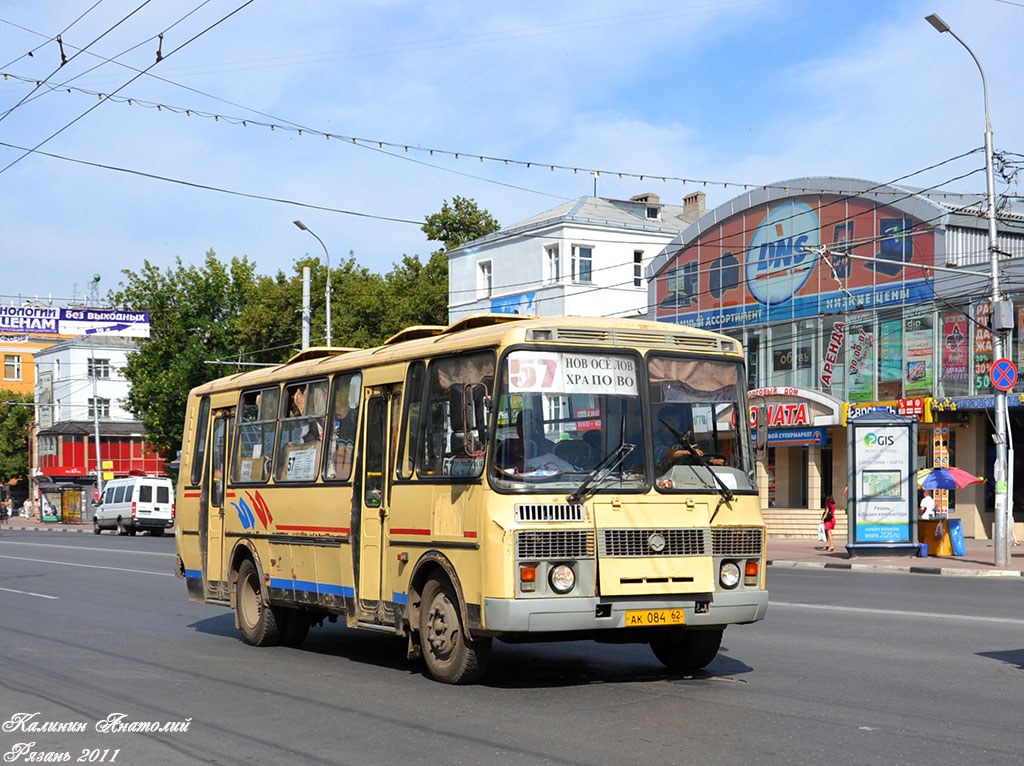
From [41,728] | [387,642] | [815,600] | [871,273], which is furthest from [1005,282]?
[41,728]

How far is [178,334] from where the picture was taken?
67.3m

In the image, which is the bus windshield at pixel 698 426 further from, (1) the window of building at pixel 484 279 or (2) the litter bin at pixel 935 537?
(1) the window of building at pixel 484 279

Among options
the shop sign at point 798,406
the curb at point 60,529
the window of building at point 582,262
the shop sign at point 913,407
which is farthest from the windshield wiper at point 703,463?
the curb at point 60,529

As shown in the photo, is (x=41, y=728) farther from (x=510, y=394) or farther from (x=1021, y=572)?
(x=1021, y=572)

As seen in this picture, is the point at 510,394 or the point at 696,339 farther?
the point at 696,339

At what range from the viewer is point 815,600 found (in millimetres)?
18438

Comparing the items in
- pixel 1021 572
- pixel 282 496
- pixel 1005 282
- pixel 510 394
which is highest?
pixel 1005 282

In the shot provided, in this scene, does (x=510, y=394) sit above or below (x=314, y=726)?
above

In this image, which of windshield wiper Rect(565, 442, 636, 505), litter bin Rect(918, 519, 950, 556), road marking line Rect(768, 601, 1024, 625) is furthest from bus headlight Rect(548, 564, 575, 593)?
litter bin Rect(918, 519, 950, 556)

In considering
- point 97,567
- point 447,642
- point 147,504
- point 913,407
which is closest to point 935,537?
point 913,407

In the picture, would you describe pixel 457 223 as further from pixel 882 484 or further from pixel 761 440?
pixel 761 440

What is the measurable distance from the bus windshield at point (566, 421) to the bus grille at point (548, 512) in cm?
12

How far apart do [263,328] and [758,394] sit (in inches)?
1212

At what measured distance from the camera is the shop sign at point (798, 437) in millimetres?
39812
